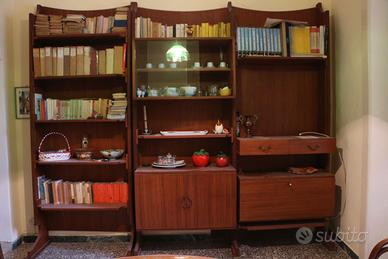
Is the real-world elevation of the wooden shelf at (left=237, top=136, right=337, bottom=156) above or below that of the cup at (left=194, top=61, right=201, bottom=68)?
below

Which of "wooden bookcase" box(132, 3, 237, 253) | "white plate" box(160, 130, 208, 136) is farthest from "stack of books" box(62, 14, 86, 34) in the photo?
"white plate" box(160, 130, 208, 136)

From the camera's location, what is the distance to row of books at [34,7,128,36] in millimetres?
2508

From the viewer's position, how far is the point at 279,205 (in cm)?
248

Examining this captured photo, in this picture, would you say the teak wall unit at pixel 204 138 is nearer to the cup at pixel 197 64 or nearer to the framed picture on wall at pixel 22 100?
the cup at pixel 197 64

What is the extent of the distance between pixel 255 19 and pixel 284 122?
1049mm

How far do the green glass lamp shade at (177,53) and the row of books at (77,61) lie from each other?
421mm

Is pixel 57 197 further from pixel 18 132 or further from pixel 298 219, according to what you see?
pixel 298 219

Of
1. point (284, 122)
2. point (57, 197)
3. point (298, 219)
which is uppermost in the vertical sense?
point (284, 122)

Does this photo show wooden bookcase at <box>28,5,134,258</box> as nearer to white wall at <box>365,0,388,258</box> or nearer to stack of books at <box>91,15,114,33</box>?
stack of books at <box>91,15,114,33</box>

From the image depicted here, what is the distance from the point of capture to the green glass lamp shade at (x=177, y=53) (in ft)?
8.48

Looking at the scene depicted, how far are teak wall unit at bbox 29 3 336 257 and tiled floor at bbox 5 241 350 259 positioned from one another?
0.14 meters

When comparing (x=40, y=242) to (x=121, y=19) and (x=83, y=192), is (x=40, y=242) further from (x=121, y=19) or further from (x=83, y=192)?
(x=121, y=19)

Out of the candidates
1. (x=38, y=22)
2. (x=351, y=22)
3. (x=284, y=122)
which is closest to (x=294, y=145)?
(x=284, y=122)

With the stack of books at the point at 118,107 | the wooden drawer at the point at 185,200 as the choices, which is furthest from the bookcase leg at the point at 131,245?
the stack of books at the point at 118,107
